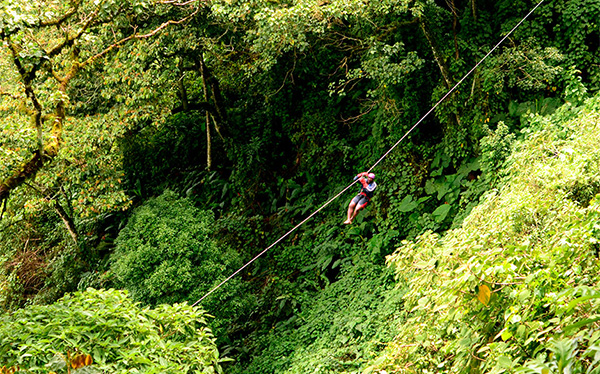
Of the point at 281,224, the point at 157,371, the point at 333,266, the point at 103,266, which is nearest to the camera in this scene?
the point at 157,371

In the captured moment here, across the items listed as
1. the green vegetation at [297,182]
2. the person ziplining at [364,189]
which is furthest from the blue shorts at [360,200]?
the green vegetation at [297,182]

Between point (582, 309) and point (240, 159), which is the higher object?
point (240, 159)

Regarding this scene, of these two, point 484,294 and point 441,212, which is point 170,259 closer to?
point 441,212

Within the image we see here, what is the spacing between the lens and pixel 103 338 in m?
4.84

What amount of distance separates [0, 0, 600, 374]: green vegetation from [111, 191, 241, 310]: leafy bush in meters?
0.04

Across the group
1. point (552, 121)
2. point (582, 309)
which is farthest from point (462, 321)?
point (552, 121)

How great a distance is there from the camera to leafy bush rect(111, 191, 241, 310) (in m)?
8.79

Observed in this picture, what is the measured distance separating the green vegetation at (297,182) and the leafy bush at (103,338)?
26 mm

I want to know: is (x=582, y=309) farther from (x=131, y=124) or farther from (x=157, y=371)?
(x=131, y=124)

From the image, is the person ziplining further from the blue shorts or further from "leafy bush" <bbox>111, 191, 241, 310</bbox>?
"leafy bush" <bbox>111, 191, 241, 310</bbox>

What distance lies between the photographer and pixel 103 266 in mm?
12383

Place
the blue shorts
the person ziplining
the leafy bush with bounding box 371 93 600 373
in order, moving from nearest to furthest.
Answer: the leafy bush with bounding box 371 93 600 373
the person ziplining
the blue shorts

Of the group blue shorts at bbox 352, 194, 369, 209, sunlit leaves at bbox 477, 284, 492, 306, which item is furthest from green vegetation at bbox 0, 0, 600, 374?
blue shorts at bbox 352, 194, 369, 209

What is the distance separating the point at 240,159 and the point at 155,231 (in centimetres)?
361
